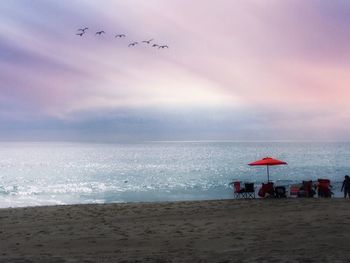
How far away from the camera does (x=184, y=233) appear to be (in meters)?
13.6

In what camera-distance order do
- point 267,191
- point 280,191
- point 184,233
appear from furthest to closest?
1. point 267,191
2. point 280,191
3. point 184,233

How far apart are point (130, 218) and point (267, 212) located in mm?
5001

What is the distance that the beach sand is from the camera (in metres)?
10.8

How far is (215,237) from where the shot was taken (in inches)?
501

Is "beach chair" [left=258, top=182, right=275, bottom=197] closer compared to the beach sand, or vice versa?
the beach sand

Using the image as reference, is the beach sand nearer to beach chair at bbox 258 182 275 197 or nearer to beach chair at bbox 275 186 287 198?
beach chair at bbox 275 186 287 198

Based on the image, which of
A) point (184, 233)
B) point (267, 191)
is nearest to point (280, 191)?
point (267, 191)

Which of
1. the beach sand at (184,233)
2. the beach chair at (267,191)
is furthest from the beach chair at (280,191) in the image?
the beach sand at (184,233)

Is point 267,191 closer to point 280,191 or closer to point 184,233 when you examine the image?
point 280,191

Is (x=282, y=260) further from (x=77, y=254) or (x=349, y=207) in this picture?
(x=349, y=207)

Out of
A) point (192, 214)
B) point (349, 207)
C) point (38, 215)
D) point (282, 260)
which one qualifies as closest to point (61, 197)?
point (38, 215)

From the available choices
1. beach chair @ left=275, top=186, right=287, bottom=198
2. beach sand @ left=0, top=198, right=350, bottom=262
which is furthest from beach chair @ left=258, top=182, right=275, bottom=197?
beach sand @ left=0, top=198, right=350, bottom=262

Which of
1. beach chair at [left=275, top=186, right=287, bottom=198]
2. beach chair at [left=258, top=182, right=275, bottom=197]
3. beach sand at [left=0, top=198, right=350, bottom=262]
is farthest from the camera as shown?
beach chair at [left=258, top=182, right=275, bottom=197]

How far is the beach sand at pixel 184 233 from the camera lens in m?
10.8
